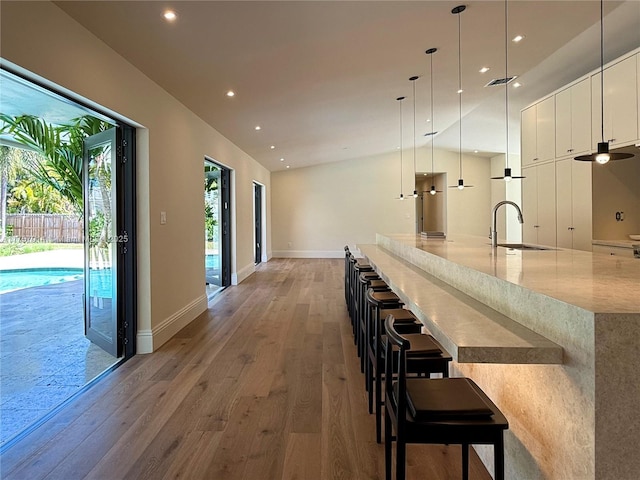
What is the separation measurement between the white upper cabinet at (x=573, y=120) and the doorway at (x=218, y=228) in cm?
507

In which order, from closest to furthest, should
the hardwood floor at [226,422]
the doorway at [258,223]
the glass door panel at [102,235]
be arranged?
the hardwood floor at [226,422]
the glass door panel at [102,235]
the doorway at [258,223]

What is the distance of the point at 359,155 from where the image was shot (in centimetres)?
1107

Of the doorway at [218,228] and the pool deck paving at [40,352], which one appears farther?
the doorway at [218,228]

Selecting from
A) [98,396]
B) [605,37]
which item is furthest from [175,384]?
[605,37]

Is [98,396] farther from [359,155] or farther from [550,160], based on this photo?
[359,155]

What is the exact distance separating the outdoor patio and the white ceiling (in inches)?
99.4

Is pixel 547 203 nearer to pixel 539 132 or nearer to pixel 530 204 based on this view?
pixel 530 204

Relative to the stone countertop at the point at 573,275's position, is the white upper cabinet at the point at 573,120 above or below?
above

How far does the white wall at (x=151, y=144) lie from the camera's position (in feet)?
7.31

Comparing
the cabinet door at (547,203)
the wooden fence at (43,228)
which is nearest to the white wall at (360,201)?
the cabinet door at (547,203)

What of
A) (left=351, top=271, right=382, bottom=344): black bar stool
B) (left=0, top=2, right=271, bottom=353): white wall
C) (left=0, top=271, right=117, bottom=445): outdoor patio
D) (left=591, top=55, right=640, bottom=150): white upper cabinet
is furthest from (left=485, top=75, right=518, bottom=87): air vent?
(left=0, top=271, right=117, bottom=445): outdoor patio

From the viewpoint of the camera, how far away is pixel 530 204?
600cm

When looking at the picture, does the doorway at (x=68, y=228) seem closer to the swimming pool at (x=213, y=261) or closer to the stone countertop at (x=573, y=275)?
the swimming pool at (x=213, y=261)

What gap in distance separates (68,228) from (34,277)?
2.61m
